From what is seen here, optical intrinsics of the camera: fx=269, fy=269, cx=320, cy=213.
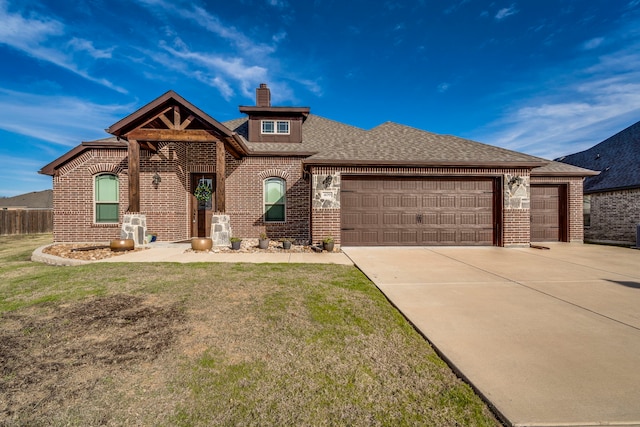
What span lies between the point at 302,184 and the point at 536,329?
9415mm

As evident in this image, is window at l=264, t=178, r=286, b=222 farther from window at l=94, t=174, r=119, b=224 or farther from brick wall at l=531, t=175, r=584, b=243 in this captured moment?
brick wall at l=531, t=175, r=584, b=243

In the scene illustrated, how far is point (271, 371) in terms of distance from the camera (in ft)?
7.96

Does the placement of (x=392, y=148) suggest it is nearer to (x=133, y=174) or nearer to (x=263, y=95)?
(x=263, y=95)

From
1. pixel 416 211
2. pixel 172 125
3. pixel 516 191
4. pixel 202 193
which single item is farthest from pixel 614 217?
pixel 172 125

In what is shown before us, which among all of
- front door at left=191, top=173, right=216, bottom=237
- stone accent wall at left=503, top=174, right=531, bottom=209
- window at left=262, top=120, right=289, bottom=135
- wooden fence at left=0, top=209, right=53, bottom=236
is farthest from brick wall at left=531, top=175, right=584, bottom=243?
wooden fence at left=0, top=209, right=53, bottom=236

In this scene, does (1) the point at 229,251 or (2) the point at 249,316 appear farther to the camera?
(1) the point at 229,251

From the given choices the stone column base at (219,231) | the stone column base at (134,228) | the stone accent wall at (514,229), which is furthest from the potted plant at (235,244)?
the stone accent wall at (514,229)

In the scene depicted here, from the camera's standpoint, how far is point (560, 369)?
2447 mm

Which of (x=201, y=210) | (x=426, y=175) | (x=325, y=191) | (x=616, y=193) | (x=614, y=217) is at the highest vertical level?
(x=426, y=175)

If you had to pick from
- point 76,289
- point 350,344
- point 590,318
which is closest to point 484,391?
point 350,344

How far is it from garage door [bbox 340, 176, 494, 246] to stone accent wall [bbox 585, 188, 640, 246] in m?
7.23

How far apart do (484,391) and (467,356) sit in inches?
20.5

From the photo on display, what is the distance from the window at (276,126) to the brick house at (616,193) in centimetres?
1512

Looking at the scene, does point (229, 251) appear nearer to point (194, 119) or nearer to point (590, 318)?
Answer: point (194, 119)
